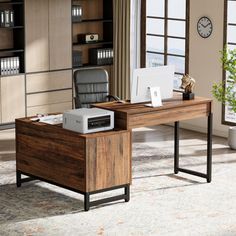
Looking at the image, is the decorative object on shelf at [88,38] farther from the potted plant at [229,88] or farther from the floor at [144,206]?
the floor at [144,206]

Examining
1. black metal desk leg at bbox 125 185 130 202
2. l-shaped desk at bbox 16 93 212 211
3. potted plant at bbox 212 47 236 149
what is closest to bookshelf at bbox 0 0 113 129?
potted plant at bbox 212 47 236 149

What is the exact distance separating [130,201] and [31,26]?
4.23 metres

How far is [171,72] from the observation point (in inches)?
319

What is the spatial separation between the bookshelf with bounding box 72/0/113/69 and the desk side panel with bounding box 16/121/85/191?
12.9 feet

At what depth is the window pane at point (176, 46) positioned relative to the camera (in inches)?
441

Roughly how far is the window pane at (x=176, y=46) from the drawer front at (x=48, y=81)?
5.26 feet

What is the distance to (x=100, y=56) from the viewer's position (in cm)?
1203

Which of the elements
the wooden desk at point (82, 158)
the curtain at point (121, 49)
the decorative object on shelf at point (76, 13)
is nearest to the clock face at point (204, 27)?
the curtain at point (121, 49)

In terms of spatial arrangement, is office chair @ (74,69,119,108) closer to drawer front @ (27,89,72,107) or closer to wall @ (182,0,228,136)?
wall @ (182,0,228,136)

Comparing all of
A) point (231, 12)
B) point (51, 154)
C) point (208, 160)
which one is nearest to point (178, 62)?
point (231, 12)

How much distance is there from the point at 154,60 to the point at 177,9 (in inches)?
38.8

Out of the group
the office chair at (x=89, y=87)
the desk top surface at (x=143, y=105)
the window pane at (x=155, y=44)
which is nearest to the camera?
the desk top surface at (x=143, y=105)

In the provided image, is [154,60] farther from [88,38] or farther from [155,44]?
[88,38]

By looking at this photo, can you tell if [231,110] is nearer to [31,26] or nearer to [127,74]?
[127,74]
